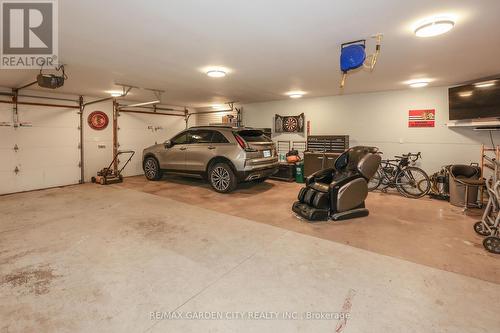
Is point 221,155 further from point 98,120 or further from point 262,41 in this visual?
point 98,120

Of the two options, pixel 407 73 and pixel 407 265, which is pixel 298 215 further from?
pixel 407 73

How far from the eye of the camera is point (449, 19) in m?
2.44

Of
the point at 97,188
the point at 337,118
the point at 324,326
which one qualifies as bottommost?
the point at 324,326

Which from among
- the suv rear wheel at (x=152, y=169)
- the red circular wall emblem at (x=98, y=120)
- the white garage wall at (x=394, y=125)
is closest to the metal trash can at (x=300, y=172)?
the white garage wall at (x=394, y=125)

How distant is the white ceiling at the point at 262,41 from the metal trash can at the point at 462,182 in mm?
1768

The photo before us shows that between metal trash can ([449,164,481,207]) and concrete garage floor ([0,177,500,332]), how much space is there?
2.95 feet

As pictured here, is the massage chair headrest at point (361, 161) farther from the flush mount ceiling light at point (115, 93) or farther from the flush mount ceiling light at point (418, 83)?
the flush mount ceiling light at point (115, 93)

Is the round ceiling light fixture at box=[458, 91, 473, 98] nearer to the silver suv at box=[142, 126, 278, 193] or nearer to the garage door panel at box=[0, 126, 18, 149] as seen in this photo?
the silver suv at box=[142, 126, 278, 193]

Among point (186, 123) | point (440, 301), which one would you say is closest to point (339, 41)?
point (440, 301)

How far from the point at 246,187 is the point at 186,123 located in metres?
4.97

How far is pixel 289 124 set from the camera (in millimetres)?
7973

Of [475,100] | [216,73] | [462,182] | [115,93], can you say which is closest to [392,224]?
[462,182]

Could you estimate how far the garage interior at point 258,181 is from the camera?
6.57 feet

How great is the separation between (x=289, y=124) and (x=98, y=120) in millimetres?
5667
